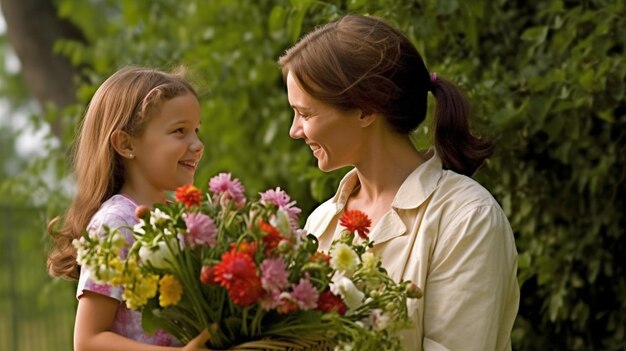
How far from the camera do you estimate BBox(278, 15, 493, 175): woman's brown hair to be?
8.77 ft

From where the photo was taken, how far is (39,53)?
7.27 meters

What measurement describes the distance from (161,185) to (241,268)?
2.12 feet

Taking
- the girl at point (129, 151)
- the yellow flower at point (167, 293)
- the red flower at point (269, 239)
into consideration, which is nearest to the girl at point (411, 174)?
the girl at point (129, 151)

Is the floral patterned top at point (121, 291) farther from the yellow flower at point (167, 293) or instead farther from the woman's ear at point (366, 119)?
the woman's ear at point (366, 119)

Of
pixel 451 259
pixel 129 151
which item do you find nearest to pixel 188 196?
pixel 129 151

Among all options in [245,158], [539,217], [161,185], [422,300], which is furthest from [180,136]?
[245,158]

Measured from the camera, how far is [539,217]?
4215 mm

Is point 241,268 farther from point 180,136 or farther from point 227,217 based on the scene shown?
point 180,136

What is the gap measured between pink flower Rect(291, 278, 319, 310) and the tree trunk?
5.28 m

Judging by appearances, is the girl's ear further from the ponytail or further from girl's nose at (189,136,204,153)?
the ponytail

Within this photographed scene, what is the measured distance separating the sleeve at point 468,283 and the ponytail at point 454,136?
252mm

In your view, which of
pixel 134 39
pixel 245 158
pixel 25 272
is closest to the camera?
pixel 245 158

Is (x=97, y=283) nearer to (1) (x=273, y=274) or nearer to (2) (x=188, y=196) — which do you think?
(2) (x=188, y=196)

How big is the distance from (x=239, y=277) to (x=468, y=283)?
64cm
